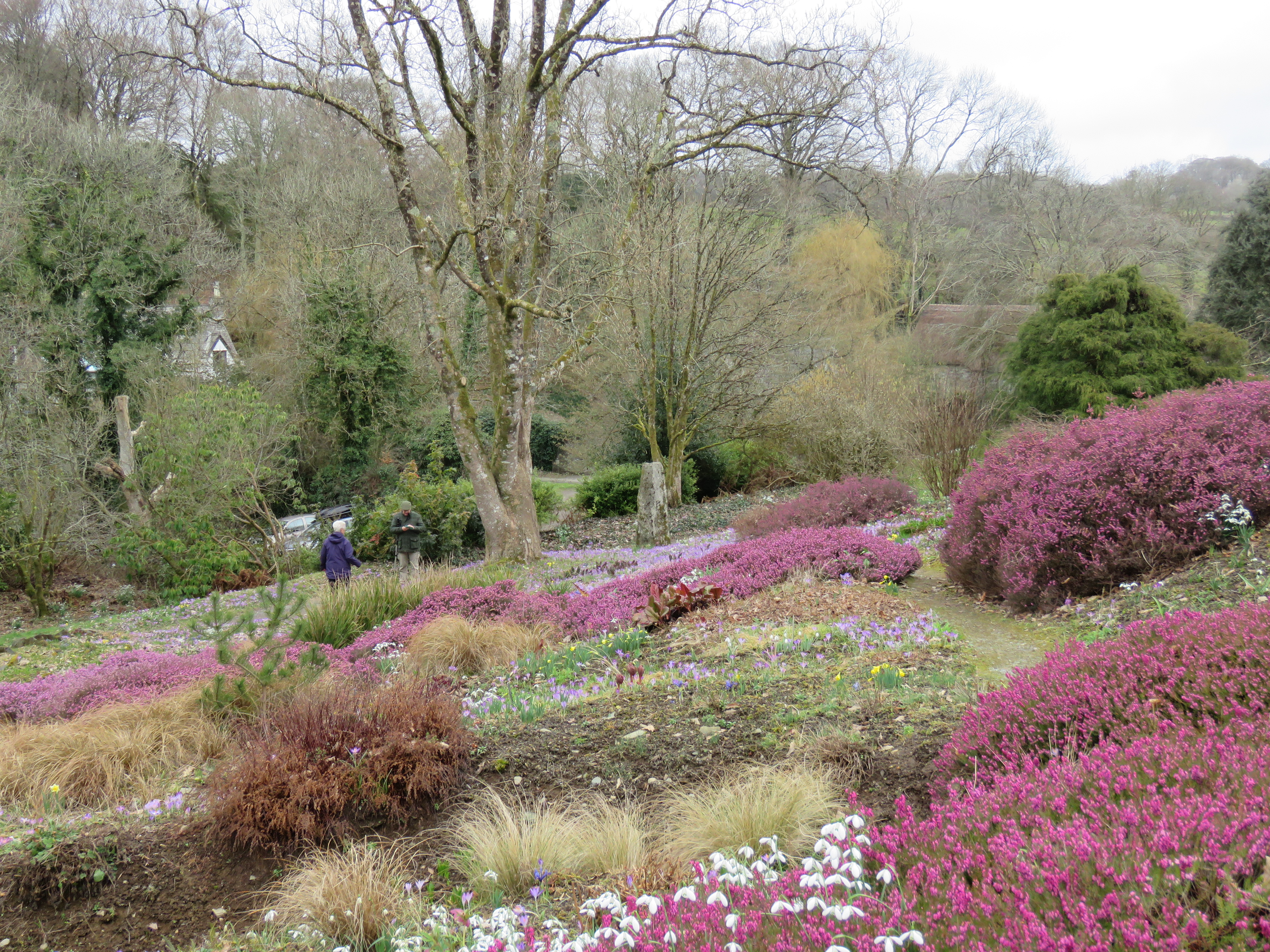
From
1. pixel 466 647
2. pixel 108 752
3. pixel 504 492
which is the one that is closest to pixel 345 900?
pixel 108 752

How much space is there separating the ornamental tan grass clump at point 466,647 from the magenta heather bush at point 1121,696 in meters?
4.02

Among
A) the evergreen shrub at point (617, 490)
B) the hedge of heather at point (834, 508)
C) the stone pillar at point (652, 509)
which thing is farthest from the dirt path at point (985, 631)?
the evergreen shrub at point (617, 490)

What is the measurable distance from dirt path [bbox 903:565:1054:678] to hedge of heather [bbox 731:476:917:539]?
429cm

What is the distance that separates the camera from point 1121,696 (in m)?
2.91

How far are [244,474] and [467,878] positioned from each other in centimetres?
1546

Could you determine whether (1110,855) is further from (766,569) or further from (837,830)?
(766,569)

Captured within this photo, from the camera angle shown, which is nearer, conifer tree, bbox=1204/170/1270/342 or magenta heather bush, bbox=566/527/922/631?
magenta heather bush, bbox=566/527/922/631

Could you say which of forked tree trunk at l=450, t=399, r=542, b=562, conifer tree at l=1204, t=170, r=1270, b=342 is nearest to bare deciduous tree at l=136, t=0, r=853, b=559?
forked tree trunk at l=450, t=399, r=542, b=562

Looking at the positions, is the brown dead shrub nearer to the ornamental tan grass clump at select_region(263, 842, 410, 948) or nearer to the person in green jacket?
the ornamental tan grass clump at select_region(263, 842, 410, 948)

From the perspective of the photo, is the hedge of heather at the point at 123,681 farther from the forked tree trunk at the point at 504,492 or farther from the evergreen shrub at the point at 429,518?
the evergreen shrub at the point at 429,518

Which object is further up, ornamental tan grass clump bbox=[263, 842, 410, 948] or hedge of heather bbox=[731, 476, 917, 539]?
ornamental tan grass clump bbox=[263, 842, 410, 948]

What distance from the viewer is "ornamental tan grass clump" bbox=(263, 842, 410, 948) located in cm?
281

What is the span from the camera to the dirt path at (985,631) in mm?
5412

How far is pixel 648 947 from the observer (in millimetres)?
2016
